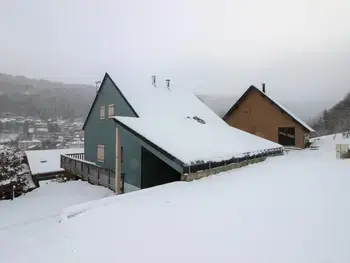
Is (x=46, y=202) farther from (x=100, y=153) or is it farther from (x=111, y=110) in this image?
(x=111, y=110)

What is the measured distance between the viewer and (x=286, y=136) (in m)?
19.8

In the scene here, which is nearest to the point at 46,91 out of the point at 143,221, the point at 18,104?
the point at 18,104

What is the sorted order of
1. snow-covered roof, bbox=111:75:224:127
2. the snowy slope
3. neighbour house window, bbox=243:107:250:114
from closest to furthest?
the snowy slope < snow-covered roof, bbox=111:75:224:127 < neighbour house window, bbox=243:107:250:114

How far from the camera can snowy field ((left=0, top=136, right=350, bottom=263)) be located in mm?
2891

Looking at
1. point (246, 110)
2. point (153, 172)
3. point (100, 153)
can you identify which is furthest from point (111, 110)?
point (246, 110)

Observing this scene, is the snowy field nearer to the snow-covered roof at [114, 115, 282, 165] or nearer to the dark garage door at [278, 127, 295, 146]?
the snow-covered roof at [114, 115, 282, 165]

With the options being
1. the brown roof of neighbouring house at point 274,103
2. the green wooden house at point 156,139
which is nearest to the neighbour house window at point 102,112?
the green wooden house at point 156,139

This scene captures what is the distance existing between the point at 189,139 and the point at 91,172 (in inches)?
251

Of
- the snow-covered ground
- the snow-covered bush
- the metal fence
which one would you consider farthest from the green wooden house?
the snow-covered bush

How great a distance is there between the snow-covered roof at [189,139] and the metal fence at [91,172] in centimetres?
313

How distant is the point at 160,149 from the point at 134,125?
1.80m

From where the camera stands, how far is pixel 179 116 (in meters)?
13.6

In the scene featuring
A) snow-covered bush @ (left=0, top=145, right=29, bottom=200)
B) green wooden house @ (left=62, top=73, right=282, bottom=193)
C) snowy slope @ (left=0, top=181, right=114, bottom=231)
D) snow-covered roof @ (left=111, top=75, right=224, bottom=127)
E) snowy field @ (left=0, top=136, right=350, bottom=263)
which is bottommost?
snowy slope @ (left=0, top=181, right=114, bottom=231)

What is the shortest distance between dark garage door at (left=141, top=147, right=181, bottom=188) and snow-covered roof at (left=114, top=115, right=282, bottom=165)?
1469mm
